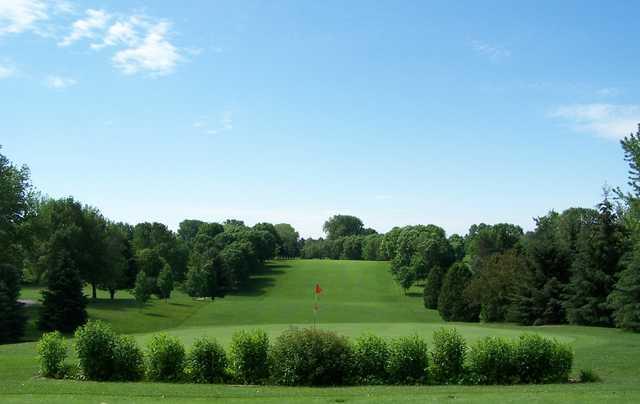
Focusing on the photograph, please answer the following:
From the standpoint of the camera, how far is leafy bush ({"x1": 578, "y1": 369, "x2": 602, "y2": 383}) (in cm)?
1770

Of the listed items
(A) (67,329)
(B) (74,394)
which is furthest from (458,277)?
(B) (74,394)

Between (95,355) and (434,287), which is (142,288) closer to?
(434,287)

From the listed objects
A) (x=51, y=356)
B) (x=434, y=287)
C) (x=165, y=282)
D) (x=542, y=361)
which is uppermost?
(x=165, y=282)

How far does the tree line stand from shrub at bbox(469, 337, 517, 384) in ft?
111

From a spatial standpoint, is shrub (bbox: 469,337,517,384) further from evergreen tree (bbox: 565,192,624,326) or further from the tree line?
the tree line

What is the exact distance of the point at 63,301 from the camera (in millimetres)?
45969

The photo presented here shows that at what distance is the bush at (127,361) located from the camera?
18656mm

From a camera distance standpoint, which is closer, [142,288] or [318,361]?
[318,361]

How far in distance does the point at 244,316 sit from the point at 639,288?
38093mm

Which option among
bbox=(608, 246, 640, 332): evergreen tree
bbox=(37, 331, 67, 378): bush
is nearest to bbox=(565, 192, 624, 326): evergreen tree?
bbox=(608, 246, 640, 332): evergreen tree

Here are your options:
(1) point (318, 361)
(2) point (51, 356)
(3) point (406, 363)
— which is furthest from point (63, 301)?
(3) point (406, 363)

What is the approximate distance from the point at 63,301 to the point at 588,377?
39244mm

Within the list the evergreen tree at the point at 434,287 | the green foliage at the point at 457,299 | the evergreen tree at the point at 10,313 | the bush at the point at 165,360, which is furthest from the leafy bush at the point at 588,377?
the evergreen tree at the point at 434,287

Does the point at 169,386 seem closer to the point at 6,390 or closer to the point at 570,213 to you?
the point at 6,390
